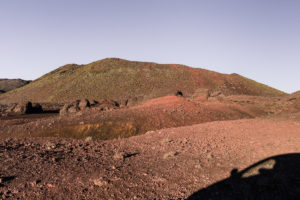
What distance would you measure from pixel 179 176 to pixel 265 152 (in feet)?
10.5

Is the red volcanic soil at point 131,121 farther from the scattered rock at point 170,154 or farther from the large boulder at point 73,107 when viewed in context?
the large boulder at point 73,107

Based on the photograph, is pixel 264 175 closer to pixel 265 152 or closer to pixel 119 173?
pixel 265 152

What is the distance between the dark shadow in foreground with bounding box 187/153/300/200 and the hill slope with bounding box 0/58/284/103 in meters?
53.0

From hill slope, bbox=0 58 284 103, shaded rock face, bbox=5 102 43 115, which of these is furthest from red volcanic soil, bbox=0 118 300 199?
hill slope, bbox=0 58 284 103

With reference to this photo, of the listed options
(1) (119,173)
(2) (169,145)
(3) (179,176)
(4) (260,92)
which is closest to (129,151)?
(2) (169,145)

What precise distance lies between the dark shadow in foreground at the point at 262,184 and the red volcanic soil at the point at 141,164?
0.04m

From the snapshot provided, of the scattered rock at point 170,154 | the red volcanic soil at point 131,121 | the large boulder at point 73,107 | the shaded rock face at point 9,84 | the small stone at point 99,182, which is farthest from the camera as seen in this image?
the shaded rock face at point 9,84

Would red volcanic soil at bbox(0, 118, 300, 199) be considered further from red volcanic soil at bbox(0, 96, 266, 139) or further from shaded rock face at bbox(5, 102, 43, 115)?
shaded rock face at bbox(5, 102, 43, 115)

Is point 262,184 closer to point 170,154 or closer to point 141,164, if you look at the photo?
point 170,154

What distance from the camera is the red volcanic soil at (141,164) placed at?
5246 mm

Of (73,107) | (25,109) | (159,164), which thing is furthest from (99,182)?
(25,109)

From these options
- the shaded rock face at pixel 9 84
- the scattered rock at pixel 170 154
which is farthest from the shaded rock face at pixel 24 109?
the shaded rock face at pixel 9 84

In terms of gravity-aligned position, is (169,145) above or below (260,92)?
below

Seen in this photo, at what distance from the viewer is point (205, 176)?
606 centimetres
